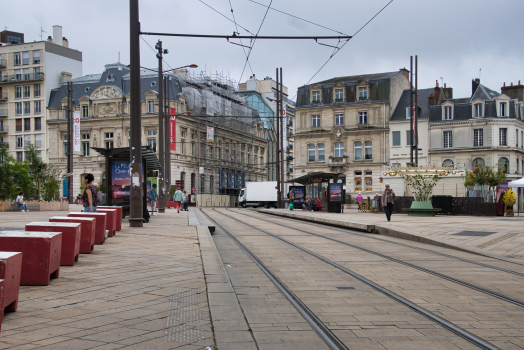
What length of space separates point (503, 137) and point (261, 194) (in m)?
25.6

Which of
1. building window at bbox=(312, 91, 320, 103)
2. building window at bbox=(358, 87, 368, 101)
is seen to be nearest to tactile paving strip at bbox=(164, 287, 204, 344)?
building window at bbox=(358, 87, 368, 101)

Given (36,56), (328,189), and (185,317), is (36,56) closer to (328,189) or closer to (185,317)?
(328,189)

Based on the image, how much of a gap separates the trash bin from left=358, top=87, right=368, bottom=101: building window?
32058 mm

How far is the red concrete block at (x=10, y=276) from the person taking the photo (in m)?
4.58

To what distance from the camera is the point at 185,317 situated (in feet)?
16.8

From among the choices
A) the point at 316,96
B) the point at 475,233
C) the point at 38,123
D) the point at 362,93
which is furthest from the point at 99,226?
the point at 38,123

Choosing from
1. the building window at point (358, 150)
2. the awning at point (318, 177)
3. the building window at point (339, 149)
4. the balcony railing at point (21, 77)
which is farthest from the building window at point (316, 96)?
the balcony railing at point (21, 77)

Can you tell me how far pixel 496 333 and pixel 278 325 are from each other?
1.97 m

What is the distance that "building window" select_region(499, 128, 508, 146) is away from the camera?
55656mm

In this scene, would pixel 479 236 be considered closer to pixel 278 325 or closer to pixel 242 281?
pixel 242 281

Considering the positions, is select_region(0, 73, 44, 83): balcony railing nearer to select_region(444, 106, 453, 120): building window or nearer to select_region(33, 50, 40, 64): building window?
select_region(33, 50, 40, 64): building window

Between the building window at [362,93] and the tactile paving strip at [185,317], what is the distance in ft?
184

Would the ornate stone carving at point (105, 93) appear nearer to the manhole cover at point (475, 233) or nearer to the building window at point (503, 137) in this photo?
the building window at point (503, 137)

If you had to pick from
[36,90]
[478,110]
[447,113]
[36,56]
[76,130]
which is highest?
[36,56]
